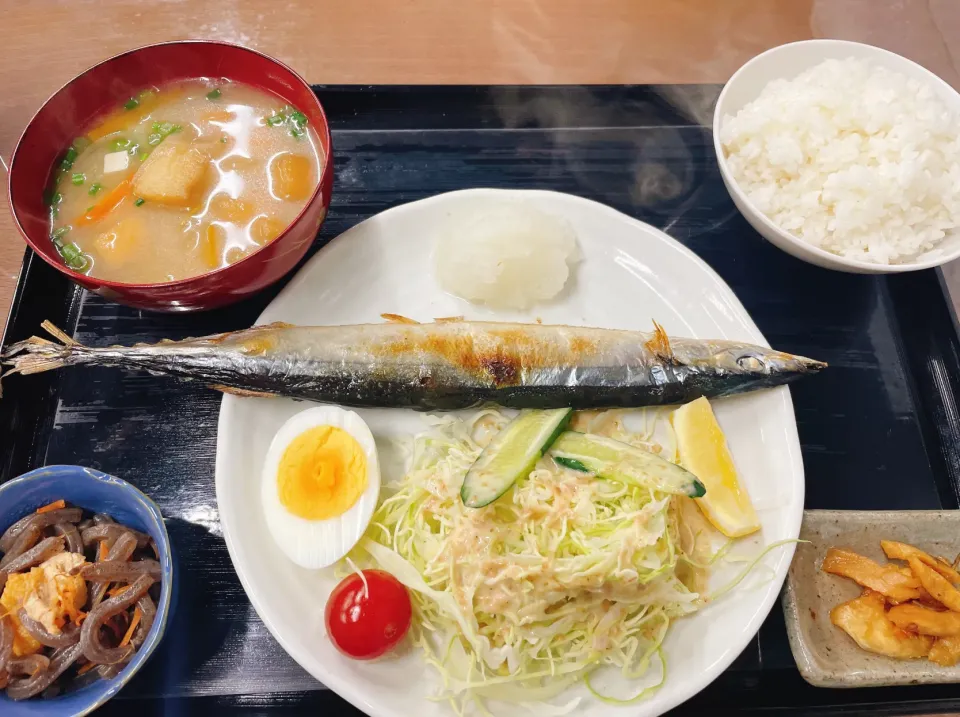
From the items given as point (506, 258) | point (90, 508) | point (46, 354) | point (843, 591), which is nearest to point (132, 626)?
point (90, 508)

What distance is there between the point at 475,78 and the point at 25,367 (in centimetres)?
197

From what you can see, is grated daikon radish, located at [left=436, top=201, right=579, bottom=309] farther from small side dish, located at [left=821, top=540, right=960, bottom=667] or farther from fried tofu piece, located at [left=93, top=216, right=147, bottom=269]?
small side dish, located at [left=821, top=540, right=960, bottom=667]

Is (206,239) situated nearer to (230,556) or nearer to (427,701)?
(230,556)

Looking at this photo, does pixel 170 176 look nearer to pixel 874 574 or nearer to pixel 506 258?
pixel 506 258

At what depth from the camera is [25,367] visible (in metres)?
1.77

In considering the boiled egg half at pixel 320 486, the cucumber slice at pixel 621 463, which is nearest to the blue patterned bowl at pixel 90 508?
the boiled egg half at pixel 320 486

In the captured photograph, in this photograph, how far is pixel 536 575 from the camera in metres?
1.67

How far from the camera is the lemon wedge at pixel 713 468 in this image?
1.82 metres

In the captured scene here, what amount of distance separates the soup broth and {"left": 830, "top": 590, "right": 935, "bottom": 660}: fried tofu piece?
2010mm

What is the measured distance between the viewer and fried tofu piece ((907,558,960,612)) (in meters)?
1.79

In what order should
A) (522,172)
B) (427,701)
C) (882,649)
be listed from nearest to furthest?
(427,701) → (882,649) → (522,172)

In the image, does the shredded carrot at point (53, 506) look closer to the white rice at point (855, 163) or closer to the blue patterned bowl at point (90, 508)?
the blue patterned bowl at point (90, 508)

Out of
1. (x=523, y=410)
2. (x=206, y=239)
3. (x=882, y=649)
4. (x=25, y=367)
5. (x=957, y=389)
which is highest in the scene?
(x=206, y=239)

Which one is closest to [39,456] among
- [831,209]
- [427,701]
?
[427,701]
